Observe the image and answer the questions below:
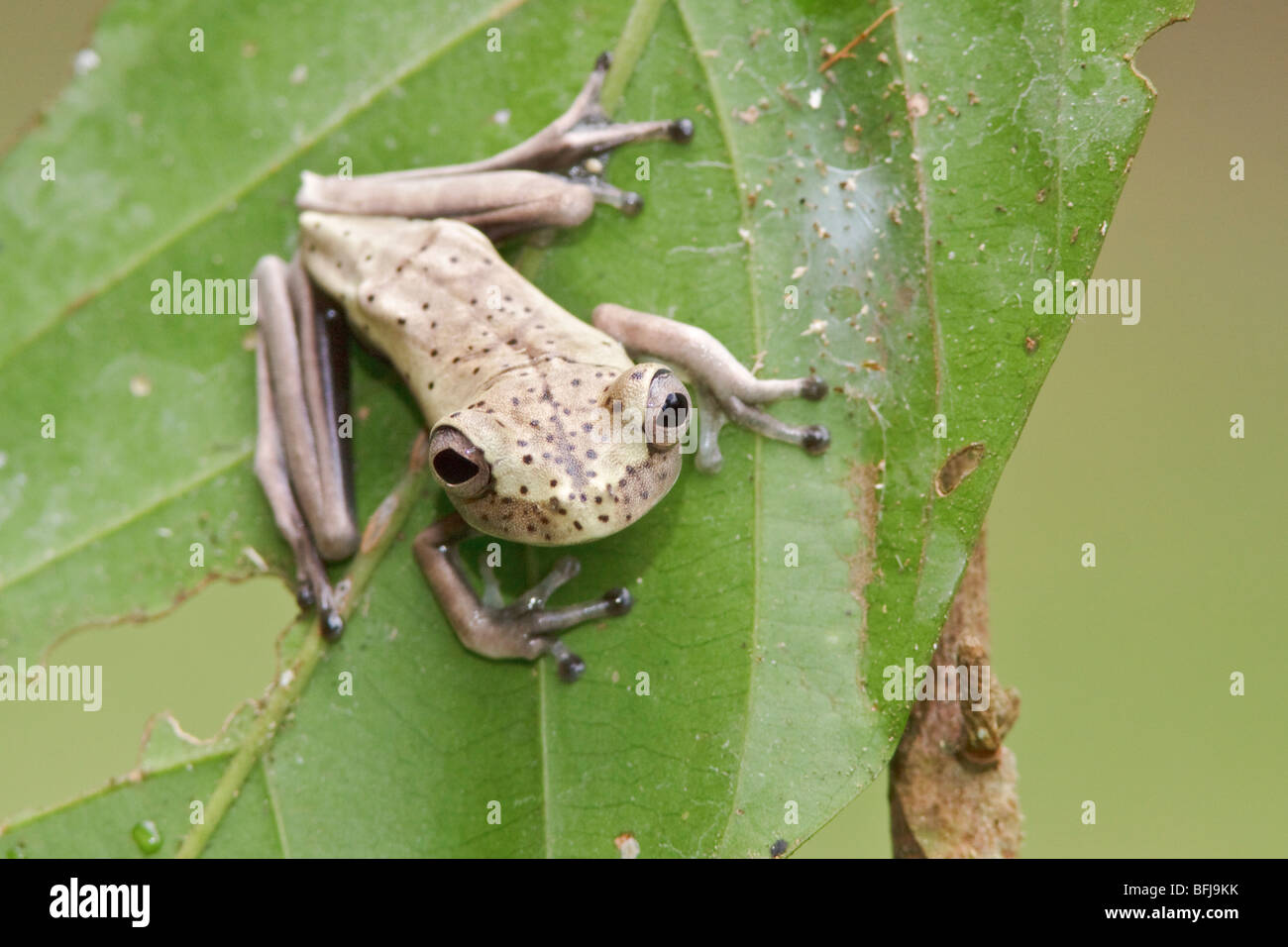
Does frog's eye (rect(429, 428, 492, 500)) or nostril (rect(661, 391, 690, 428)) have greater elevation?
nostril (rect(661, 391, 690, 428))

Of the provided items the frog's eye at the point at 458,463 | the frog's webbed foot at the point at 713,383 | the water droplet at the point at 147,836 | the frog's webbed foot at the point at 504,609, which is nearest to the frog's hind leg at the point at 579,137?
the frog's webbed foot at the point at 713,383

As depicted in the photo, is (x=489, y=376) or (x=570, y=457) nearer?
(x=570, y=457)

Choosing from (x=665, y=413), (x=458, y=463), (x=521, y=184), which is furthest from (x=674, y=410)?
(x=521, y=184)

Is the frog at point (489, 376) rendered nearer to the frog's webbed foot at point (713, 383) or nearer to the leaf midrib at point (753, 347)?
the frog's webbed foot at point (713, 383)

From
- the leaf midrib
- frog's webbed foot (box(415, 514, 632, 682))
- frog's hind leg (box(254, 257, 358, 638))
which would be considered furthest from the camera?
frog's hind leg (box(254, 257, 358, 638))

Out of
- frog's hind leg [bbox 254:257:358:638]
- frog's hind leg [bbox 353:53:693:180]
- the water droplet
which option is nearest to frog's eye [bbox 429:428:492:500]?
frog's hind leg [bbox 254:257:358:638]

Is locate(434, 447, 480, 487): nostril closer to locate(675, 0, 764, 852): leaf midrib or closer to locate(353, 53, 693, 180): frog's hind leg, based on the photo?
locate(675, 0, 764, 852): leaf midrib

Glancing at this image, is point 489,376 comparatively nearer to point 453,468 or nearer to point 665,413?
point 453,468
